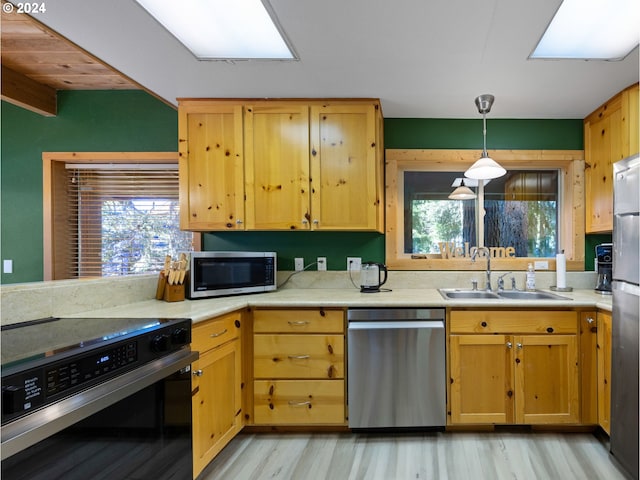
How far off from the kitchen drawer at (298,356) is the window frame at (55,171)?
46.4 inches

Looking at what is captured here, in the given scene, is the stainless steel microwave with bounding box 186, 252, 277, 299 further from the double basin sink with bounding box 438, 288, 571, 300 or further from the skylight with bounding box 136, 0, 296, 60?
the double basin sink with bounding box 438, 288, 571, 300

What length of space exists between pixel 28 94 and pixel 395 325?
3.38 meters

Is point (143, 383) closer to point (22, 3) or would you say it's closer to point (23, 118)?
point (22, 3)

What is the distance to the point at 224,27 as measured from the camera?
Answer: 1.57 m

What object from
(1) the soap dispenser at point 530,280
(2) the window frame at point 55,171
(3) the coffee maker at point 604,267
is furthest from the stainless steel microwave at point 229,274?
(3) the coffee maker at point 604,267

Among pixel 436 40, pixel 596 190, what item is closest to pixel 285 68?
pixel 436 40

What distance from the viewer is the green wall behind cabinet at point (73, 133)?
109 inches

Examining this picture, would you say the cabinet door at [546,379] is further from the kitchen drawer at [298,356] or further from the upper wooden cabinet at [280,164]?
the upper wooden cabinet at [280,164]

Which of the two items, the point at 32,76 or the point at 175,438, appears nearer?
the point at 175,438

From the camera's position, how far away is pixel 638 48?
172 cm

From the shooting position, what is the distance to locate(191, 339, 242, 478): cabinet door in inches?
62.4

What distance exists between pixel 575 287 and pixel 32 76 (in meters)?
4.74

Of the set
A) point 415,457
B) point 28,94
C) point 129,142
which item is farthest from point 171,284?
point 28,94

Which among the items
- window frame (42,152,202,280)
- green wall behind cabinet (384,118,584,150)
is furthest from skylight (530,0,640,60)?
window frame (42,152,202,280)
